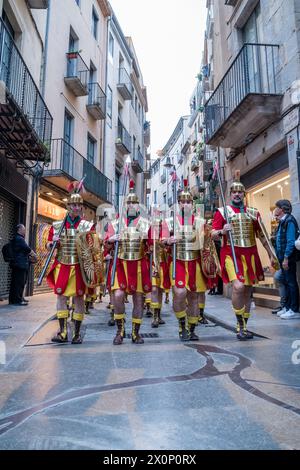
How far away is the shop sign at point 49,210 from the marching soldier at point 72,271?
865cm

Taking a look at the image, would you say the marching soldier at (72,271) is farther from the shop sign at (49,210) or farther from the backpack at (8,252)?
the shop sign at (49,210)

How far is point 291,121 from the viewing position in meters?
7.80

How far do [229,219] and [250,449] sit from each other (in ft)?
12.4

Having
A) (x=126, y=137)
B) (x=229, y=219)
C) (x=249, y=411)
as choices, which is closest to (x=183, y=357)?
(x=249, y=411)

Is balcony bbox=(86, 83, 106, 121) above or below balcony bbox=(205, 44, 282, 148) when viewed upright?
above

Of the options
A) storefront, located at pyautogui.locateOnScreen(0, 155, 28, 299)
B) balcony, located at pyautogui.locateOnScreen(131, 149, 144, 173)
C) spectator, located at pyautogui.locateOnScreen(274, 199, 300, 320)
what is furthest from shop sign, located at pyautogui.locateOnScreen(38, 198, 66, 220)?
balcony, located at pyautogui.locateOnScreen(131, 149, 144, 173)

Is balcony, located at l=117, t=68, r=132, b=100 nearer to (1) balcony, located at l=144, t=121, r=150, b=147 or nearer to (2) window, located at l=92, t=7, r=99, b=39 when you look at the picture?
(2) window, located at l=92, t=7, r=99, b=39

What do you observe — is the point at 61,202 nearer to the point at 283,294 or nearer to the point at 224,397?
the point at 283,294

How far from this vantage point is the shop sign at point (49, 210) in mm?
13443

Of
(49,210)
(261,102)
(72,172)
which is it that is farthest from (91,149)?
(261,102)

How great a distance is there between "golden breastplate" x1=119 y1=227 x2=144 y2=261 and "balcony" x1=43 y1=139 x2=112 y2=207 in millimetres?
8473

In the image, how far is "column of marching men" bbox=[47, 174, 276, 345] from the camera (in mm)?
4879

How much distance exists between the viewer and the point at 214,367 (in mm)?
3461

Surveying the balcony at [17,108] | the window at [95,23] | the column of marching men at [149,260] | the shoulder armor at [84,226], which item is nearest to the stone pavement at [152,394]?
the column of marching men at [149,260]
